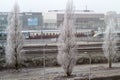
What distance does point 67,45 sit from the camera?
18.2 metres

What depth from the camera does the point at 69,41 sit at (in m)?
18.3

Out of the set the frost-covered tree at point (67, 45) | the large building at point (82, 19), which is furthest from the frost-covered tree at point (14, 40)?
the large building at point (82, 19)

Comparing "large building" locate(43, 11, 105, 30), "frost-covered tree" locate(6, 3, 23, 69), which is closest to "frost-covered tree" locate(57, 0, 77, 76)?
"frost-covered tree" locate(6, 3, 23, 69)

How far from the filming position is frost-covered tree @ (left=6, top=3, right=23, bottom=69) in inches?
824

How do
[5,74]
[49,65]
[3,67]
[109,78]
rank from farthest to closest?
[49,65] → [3,67] → [5,74] → [109,78]

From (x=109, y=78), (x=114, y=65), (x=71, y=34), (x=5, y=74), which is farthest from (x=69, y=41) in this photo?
(x=114, y=65)

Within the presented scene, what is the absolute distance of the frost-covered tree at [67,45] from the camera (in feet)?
59.1

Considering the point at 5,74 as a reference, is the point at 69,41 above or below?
above

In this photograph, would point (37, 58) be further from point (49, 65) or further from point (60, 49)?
point (60, 49)

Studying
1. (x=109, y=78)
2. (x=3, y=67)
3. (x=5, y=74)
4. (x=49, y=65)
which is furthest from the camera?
(x=49, y=65)

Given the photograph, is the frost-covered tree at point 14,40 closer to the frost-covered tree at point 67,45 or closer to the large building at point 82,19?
the frost-covered tree at point 67,45

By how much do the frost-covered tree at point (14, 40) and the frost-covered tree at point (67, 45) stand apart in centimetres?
419

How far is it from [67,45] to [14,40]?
4.93 metres

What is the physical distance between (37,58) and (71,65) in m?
6.26
